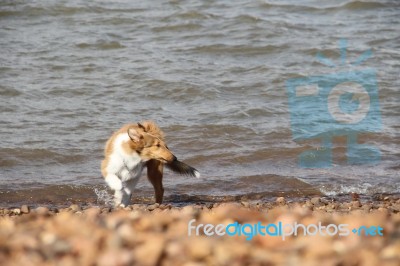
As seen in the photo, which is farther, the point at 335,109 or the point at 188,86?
the point at 188,86

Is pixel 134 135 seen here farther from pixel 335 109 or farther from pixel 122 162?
pixel 335 109

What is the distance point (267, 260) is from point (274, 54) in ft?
36.5

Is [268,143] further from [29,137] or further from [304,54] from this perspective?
[304,54]

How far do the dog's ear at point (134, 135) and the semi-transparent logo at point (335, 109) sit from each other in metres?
2.86

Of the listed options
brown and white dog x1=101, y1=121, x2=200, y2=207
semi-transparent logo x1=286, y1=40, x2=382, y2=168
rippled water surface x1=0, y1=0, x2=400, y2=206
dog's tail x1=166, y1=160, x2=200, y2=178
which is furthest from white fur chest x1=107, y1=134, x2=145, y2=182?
semi-transparent logo x1=286, y1=40, x2=382, y2=168

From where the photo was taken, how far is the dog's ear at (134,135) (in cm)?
876

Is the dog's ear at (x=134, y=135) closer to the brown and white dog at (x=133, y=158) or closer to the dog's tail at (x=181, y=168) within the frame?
the brown and white dog at (x=133, y=158)

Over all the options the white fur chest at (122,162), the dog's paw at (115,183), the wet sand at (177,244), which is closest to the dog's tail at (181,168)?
the white fur chest at (122,162)

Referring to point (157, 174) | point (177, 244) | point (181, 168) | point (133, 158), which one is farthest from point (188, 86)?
point (177, 244)

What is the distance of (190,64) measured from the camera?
47.6ft

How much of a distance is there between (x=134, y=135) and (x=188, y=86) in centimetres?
470

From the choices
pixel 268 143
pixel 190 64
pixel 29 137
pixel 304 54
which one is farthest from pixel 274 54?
pixel 29 137

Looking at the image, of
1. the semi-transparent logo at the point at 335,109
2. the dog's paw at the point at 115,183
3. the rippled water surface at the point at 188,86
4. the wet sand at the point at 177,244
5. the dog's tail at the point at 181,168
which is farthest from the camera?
the semi-transparent logo at the point at 335,109

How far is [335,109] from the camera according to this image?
506 inches
